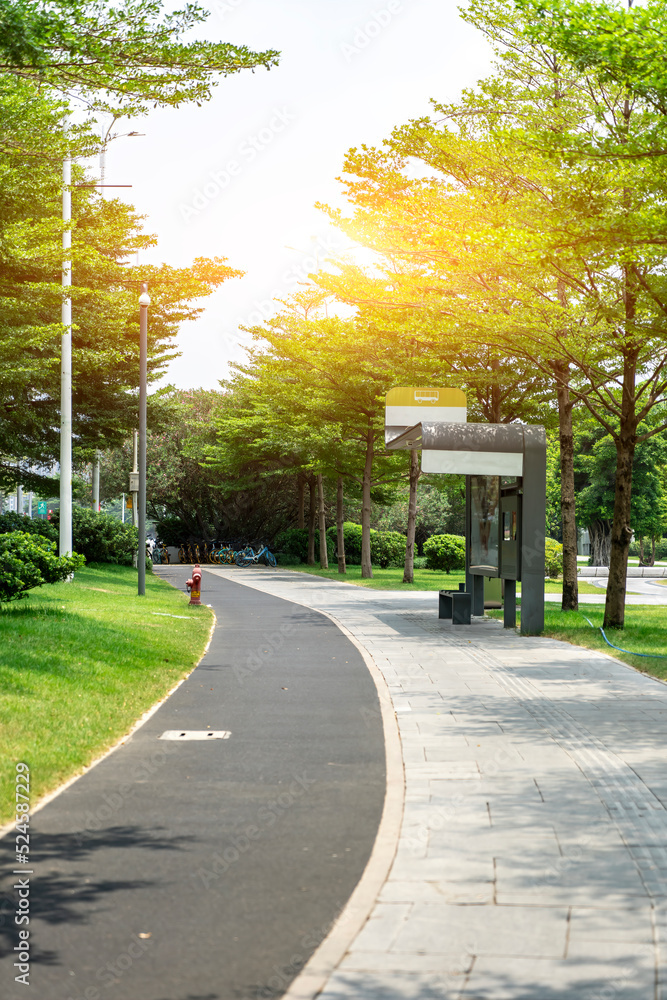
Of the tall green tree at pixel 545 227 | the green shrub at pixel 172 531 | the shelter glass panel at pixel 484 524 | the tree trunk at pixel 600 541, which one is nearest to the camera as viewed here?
the tall green tree at pixel 545 227

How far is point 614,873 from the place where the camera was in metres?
4.64

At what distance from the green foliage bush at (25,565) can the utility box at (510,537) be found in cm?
680

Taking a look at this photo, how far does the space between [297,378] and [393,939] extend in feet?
104

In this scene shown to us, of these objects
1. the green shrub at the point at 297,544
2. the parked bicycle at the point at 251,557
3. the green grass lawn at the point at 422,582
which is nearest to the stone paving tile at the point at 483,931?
the green grass lawn at the point at 422,582

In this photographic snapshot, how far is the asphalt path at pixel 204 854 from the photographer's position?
12.2 ft

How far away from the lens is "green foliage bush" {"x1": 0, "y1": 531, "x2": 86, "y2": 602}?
499 inches

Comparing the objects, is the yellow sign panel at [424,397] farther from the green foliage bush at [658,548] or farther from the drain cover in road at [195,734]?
the green foliage bush at [658,548]

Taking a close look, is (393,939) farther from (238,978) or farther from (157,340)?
(157,340)

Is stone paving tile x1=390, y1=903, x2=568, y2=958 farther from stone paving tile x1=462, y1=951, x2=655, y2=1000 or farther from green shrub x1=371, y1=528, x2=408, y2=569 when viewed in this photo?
green shrub x1=371, y1=528, x2=408, y2=569

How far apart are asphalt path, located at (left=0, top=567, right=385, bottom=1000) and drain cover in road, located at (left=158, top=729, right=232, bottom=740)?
0.09 meters

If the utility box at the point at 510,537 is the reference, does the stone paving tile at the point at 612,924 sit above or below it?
below

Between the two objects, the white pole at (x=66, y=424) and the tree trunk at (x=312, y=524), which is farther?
the tree trunk at (x=312, y=524)

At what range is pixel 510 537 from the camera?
16125mm

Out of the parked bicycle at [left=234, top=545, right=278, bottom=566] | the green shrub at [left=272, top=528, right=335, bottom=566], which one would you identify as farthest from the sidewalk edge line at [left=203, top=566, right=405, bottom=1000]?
the green shrub at [left=272, top=528, right=335, bottom=566]
